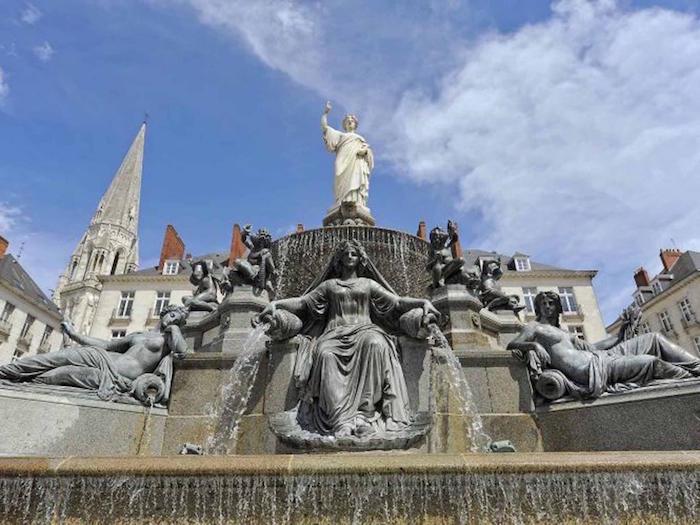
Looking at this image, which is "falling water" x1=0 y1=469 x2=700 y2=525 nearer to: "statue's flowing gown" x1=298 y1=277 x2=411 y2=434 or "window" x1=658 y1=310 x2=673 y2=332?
"statue's flowing gown" x1=298 y1=277 x2=411 y2=434

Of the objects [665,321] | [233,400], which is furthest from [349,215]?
[665,321]

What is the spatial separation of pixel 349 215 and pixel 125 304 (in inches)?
1484

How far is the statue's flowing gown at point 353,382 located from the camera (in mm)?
5678

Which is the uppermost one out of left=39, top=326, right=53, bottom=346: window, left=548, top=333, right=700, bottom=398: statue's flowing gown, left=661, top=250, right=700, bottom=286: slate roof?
left=661, top=250, right=700, bottom=286: slate roof

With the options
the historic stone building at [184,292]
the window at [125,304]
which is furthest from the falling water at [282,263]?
the window at [125,304]

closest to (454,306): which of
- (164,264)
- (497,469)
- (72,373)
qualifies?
(497,469)

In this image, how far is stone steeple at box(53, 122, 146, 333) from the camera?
216ft

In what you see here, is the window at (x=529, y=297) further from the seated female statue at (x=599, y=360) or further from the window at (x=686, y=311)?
the seated female statue at (x=599, y=360)

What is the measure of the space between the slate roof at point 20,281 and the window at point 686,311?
206 feet

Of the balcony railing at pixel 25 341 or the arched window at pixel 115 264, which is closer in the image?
the balcony railing at pixel 25 341

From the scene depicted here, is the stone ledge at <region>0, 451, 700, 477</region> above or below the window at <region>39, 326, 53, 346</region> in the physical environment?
below

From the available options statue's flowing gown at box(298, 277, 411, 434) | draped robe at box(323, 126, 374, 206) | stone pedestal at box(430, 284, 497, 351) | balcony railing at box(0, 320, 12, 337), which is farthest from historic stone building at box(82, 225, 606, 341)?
statue's flowing gown at box(298, 277, 411, 434)

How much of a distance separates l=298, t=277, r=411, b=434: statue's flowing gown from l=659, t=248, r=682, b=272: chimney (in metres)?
51.2

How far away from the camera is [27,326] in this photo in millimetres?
44500
